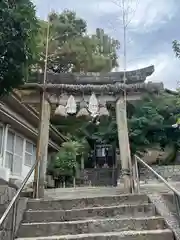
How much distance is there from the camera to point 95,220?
4.80m

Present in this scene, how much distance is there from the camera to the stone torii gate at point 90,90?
7.39 metres

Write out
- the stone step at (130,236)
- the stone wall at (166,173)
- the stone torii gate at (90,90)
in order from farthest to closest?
the stone wall at (166,173)
the stone torii gate at (90,90)
the stone step at (130,236)

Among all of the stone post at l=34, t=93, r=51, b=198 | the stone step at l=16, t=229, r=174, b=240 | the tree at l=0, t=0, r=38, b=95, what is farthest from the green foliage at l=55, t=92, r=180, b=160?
the stone step at l=16, t=229, r=174, b=240

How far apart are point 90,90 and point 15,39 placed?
3.29 m

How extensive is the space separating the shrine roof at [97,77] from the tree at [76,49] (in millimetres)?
13504

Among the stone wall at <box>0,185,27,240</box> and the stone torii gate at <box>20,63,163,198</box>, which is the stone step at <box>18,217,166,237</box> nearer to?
the stone wall at <box>0,185,27,240</box>

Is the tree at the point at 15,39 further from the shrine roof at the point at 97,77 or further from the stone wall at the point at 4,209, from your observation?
the shrine roof at the point at 97,77

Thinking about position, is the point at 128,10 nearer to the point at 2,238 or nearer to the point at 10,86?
the point at 10,86

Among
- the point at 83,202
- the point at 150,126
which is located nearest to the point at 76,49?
the point at 150,126

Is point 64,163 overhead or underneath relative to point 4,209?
overhead

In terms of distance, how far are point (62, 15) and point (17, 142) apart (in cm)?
1537

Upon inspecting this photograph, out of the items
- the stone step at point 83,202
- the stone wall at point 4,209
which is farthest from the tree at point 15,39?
the stone step at point 83,202

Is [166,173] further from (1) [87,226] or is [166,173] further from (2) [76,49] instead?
(1) [87,226]

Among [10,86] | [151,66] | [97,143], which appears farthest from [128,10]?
[97,143]
